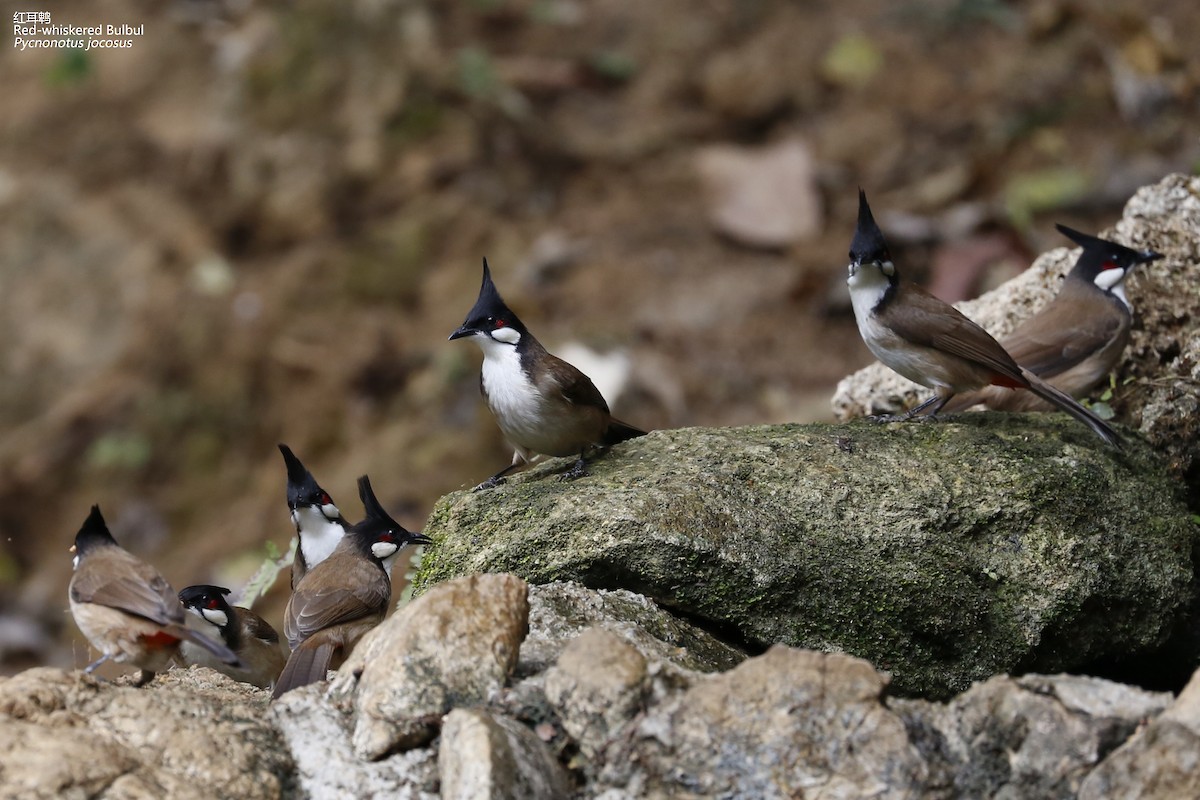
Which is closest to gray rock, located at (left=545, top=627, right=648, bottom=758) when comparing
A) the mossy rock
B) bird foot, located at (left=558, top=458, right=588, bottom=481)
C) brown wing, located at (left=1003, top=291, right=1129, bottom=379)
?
the mossy rock

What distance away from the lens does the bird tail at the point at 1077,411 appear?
4.42 m

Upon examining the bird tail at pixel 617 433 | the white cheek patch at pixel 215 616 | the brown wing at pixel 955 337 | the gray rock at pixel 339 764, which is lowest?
the gray rock at pixel 339 764

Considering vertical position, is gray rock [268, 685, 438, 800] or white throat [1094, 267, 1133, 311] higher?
white throat [1094, 267, 1133, 311]

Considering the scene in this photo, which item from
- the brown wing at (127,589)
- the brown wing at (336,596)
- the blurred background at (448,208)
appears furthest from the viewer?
the blurred background at (448,208)

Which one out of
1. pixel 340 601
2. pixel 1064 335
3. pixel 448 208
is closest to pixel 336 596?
pixel 340 601

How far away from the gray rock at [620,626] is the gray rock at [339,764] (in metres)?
0.46

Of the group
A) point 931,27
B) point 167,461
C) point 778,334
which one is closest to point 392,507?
point 167,461

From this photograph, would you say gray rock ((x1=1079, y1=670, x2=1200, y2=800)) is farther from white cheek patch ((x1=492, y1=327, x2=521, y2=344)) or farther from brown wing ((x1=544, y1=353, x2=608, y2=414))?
white cheek patch ((x1=492, y1=327, x2=521, y2=344))

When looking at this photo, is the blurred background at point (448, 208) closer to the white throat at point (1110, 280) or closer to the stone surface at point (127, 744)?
the white throat at point (1110, 280)

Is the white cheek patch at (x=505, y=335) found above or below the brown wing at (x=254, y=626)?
above

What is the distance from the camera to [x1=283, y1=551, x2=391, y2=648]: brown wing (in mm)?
4180

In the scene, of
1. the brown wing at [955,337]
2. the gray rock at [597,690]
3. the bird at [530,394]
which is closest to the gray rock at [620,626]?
the gray rock at [597,690]

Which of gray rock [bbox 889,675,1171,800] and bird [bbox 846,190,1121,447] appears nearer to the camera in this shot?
gray rock [bbox 889,675,1171,800]

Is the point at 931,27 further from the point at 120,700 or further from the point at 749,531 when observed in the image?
the point at 120,700
